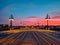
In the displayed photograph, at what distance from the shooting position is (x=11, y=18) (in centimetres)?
6988
